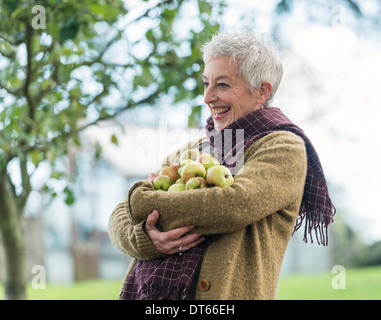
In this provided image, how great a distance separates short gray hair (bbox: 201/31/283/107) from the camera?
1.52 metres

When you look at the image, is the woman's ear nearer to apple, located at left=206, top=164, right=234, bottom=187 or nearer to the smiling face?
the smiling face

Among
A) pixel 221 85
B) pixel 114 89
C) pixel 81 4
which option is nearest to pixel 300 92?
pixel 114 89

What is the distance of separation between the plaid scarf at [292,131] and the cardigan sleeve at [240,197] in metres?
0.07

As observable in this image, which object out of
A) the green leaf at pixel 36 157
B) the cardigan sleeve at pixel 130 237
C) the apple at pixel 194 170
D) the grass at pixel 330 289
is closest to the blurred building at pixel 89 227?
the grass at pixel 330 289

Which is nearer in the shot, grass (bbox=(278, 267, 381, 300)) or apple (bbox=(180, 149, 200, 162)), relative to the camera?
apple (bbox=(180, 149, 200, 162))

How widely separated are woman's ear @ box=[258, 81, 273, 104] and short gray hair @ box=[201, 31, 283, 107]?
0.01 metres

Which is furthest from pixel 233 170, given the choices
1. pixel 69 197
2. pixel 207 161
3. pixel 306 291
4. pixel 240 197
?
pixel 306 291

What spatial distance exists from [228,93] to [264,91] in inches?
4.6

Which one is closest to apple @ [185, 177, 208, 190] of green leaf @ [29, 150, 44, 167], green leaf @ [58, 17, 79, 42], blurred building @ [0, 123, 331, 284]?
green leaf @ [58, 17, 79, 42]

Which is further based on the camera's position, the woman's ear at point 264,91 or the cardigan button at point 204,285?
the woman's ear at point 264,91

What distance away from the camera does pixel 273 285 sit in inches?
57.8

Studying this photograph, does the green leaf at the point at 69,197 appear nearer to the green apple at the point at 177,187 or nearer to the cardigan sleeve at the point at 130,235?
the cardigan sleeve at the point at 130,235

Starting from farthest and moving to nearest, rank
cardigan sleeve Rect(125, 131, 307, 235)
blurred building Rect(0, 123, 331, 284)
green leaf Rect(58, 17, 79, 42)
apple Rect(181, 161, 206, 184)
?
blurred building Rect(0, 123, 331, 284)
green leaf Rect(58, 17, 79, 42)
apple Rect(181, 161, 206, 184)
cardigan sleeve Rect(125, 131, 307, 235)

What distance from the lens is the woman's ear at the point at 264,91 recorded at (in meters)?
1.55
